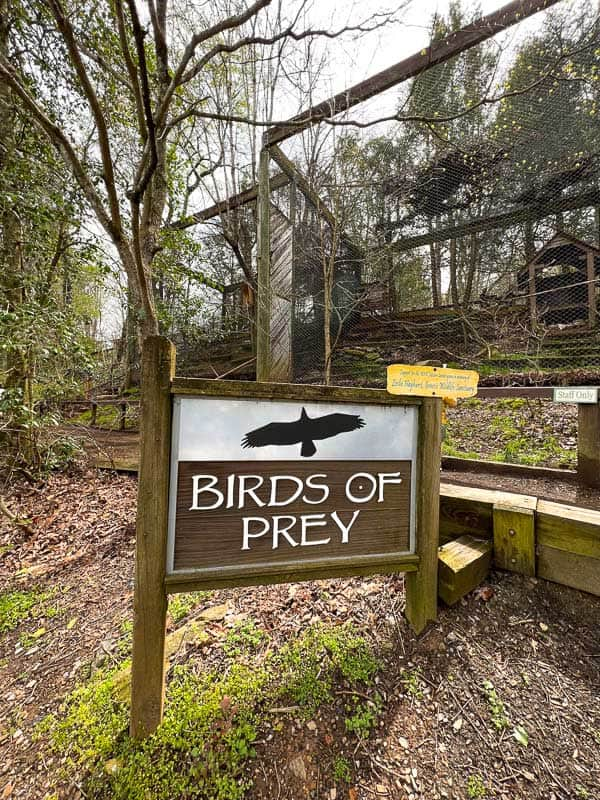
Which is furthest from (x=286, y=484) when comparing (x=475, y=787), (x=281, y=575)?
(x=475, y=787)

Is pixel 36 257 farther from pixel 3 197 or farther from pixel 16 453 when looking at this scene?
pixel 16 453

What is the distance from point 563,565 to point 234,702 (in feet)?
4.54

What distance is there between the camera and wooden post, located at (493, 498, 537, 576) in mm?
1379

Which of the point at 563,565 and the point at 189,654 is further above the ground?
the point at 563,565

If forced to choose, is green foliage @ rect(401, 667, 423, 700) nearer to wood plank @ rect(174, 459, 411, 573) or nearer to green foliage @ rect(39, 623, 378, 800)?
green foliage @ rect(39, 623, 378, 800)

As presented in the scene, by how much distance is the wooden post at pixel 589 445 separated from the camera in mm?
2143

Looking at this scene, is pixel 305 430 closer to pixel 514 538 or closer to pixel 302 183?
pixel 514 538

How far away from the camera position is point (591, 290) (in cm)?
437

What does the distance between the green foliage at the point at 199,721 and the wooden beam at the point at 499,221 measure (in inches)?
183

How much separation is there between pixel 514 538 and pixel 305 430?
1079 mm

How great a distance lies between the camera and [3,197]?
292cm

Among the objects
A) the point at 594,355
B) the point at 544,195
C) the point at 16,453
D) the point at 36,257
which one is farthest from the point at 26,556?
the point at 544,195

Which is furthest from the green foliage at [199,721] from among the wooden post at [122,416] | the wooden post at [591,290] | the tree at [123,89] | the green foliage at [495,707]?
the wooden post at [122,416]

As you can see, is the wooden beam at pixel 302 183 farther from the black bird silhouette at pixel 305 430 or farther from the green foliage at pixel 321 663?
the green foliage at pixel 321 663
